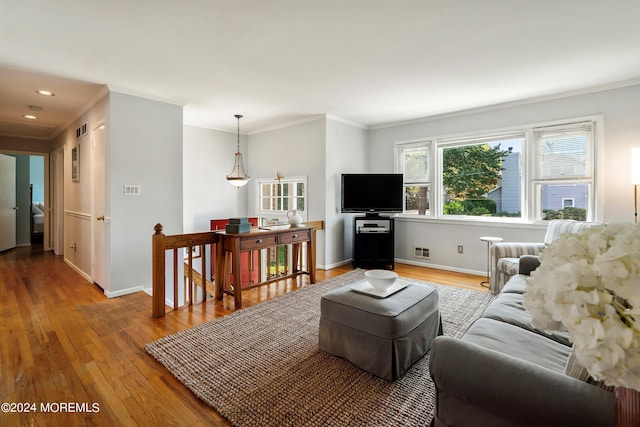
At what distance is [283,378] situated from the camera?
6.34 ft

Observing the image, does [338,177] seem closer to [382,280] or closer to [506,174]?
[506,174]

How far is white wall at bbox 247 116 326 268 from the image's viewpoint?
4883mm

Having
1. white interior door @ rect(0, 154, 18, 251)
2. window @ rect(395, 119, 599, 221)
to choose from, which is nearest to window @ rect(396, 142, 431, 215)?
window @ rect(395, 119, 599, 221)

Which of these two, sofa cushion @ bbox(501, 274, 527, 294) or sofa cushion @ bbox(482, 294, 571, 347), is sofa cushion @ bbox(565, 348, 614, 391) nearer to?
sofa cushion @ bbox(482, 294, 571, 347)

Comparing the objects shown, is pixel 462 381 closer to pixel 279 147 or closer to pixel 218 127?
pixel 279 147

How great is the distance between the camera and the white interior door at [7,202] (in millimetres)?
5914

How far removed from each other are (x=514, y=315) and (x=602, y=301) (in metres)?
1.36

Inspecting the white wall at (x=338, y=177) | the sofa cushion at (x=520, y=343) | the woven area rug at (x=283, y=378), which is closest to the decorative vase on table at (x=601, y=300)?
the sofa cushion at (x=520, y=343)

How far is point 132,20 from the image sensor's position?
2201mm

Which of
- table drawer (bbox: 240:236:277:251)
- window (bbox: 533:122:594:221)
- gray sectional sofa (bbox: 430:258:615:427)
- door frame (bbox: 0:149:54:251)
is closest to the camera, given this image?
gray sectional sofa (bbox: 430:258:615:427)

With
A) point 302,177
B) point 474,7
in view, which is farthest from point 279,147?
point 474,7

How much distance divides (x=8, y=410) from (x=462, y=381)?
2.35m

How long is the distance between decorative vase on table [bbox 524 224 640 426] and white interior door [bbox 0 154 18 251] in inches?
332

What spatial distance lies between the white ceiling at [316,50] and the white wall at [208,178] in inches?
64.6
